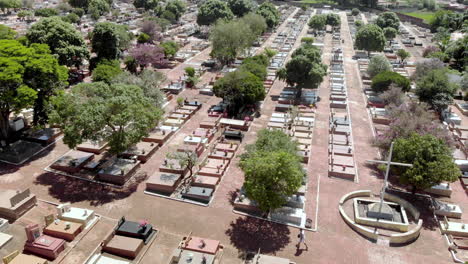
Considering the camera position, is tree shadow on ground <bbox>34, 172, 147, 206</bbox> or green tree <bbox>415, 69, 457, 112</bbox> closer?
tree shadow on ground <bbox>34, 172, 147, 206</bbox>

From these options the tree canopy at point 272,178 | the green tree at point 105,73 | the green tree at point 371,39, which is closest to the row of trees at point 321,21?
the green tree at point 371,39

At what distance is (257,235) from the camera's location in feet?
92.0

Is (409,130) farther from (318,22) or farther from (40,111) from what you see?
(318,22)

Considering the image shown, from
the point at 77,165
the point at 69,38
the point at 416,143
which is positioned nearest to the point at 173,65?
the point at 69,38

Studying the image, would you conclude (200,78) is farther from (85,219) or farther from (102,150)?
(85,219)

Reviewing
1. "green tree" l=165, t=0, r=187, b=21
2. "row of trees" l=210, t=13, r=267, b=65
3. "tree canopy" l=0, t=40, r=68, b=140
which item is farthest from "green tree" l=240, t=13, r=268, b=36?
"tree canopy" l=0, t=40, r=68, b=140

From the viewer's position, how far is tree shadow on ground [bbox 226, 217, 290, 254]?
2688 centimetres

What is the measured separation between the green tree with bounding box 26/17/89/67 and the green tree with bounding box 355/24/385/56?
5937 cm

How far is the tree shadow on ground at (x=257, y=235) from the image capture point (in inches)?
1058

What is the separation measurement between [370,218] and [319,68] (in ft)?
98.8

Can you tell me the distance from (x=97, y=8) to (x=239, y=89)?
320 ft

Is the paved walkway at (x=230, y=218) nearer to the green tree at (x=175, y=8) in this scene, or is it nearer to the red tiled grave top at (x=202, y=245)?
the red tiled grave top at (x=202, y=245)

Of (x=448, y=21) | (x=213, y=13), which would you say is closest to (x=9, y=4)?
(x=213, y=13)

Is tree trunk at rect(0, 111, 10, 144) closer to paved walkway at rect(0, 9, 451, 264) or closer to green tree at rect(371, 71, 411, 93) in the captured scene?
paved walkway at rect(0, 9, 451, 264)
